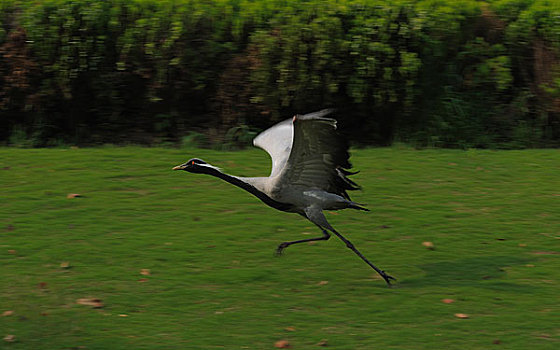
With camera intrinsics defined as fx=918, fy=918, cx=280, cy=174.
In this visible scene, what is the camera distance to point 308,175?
260 inches

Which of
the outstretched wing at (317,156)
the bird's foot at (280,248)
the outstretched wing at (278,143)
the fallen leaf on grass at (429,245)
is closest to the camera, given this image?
the outstretched wing at (317,156)

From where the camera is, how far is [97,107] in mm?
11461

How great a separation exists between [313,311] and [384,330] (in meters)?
0.57

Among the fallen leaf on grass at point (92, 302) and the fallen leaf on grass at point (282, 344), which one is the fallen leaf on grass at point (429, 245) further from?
the fallen leaf on grass at point (92, 302)

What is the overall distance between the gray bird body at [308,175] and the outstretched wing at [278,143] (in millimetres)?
53

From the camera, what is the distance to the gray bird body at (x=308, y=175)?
6.34 meters

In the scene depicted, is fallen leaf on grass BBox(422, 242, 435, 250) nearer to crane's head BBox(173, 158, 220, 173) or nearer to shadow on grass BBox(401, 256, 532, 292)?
shadow on grass BBox(401, 256, 532, 292)

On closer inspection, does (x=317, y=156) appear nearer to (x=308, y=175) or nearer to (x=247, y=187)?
(x=308, y=175)

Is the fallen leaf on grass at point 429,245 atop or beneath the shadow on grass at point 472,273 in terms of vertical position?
beneath

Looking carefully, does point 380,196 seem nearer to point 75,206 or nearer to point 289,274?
point 289,274

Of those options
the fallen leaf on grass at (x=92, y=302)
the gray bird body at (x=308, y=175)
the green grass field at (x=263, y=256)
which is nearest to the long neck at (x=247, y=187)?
the gray bird body at (x=308, y=175)

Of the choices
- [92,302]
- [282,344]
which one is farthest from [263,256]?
[282,344]

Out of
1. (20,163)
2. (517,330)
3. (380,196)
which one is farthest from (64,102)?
(517,330)

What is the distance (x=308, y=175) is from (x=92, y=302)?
180 centimetres
